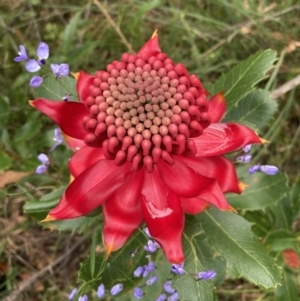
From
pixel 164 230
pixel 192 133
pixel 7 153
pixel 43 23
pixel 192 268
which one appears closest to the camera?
pixel 192 133

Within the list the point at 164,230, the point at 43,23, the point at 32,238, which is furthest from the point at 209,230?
the point at 43,23

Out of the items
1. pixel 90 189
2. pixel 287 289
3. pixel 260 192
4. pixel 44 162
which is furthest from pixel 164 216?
pixel 287 289

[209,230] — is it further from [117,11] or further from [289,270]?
[117,11]

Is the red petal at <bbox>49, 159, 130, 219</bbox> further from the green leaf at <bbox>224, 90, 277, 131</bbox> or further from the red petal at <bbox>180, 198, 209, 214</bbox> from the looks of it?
the green leaf at <bbox>224, 90, 277, 131</bbox>

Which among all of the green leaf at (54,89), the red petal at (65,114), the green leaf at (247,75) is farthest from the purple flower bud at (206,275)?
the green leaf at (54,89)

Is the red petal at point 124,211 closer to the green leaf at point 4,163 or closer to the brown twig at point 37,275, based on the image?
the green leaf at point 4,163

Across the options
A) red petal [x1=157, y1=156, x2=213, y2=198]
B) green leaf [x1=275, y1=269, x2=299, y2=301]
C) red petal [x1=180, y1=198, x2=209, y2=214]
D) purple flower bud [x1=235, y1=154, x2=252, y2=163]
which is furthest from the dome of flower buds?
green leaf [x1=275, y1=269, x2=299, y2=301]
